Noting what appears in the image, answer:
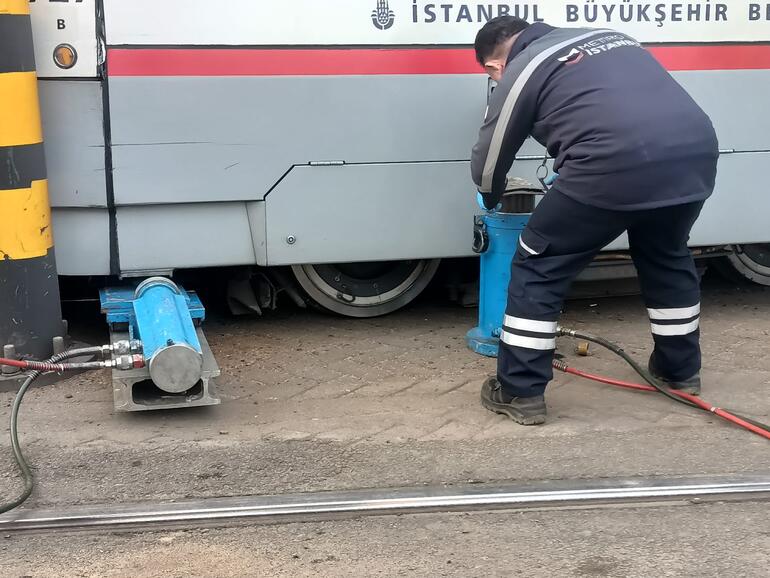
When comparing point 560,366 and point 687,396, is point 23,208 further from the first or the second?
point 687,396

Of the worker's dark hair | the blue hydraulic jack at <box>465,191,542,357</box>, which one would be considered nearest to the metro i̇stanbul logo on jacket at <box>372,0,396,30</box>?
the worker's dark hair

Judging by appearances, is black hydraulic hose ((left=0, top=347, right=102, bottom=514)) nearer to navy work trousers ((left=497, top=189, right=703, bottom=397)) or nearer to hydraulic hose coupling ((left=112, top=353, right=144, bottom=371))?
hydraulic hose coupling ((left=112, top=353, right=144, bottom=371))

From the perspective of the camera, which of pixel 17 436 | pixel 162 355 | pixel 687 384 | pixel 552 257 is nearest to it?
pixel 17 436

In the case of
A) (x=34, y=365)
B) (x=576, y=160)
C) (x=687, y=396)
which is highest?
(x=576, y=160)

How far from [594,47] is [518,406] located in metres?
1.45

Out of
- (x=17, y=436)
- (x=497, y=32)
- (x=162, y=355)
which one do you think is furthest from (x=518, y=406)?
(x=17, y=436)

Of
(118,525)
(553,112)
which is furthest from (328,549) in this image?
(553,112)

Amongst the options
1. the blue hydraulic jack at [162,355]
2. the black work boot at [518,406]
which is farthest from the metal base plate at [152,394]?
the black work boot at [518,406]

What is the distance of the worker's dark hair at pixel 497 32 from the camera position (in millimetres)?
3988

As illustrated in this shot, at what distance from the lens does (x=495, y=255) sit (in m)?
4.63

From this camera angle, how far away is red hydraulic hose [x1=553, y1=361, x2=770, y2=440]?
3.81m

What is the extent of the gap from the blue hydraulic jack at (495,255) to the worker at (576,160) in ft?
1.77

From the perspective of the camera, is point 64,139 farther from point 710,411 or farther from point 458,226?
point 710,411

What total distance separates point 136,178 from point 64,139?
1.16 ft
